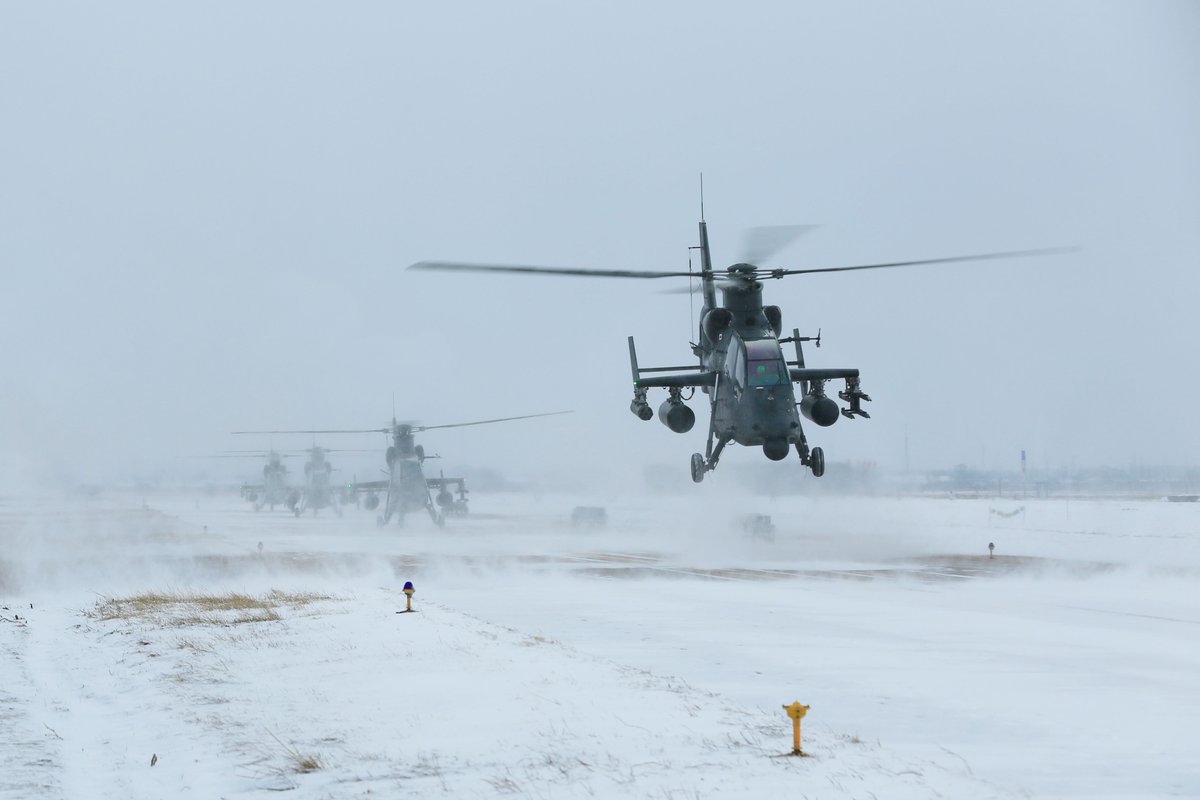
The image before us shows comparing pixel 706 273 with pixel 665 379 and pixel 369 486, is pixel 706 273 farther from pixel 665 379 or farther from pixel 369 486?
pixel 369 486

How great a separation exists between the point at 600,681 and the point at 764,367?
34.9 feet

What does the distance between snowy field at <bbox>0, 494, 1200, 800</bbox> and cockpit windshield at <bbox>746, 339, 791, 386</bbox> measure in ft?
17.6

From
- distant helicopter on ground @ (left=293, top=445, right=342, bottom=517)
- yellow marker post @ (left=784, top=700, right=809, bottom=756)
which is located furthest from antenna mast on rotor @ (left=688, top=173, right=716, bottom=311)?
distant helicopter on ground @ (left=293, top=445, right=342, bottom=517)

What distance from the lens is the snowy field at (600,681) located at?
1112 cm

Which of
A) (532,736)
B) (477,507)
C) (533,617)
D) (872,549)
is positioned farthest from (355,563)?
(477,507)

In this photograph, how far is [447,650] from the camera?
1936 centimetres

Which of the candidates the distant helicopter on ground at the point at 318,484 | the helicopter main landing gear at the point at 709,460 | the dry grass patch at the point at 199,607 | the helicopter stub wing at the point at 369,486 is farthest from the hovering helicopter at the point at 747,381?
the distant helicopter on ground at the point at 318,484

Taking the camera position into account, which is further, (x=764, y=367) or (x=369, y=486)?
(x=369, y=486)

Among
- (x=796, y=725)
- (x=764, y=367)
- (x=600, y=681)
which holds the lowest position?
(x=600, y=681)

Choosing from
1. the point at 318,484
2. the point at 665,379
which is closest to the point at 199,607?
the point at 665,379

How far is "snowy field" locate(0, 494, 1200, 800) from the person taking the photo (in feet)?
36.5

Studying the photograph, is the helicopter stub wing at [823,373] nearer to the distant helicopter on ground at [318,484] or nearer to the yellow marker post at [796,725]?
the yellow marker post at [796,725]

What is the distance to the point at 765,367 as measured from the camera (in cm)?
2500

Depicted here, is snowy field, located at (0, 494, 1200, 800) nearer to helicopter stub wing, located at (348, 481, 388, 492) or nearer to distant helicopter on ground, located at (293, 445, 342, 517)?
helicopter stub wing, located at (348, 481, 388, 492)
